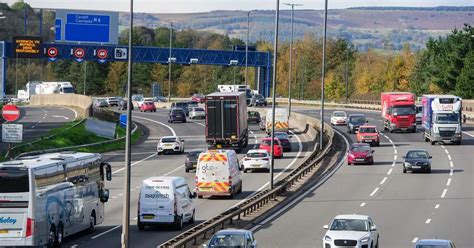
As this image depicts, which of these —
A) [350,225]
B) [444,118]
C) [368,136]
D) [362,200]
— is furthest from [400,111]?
[350,225]

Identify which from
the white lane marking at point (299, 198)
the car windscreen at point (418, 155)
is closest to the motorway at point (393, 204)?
the white lane marking at point (299, 198)

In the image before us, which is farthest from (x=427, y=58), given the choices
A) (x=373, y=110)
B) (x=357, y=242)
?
(x=357, y=242)

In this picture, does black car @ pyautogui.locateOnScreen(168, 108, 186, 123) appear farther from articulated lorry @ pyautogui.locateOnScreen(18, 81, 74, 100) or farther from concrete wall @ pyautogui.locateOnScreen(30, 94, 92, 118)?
articulated lorry @ pyautogui.locateOnScreen(18, 81, 74, 100)

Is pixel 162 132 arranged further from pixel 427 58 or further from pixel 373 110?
pixel 427 58

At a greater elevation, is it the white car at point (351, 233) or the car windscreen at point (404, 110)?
the car windscreen at point (404, 110)

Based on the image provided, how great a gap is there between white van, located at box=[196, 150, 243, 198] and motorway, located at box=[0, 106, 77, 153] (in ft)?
72.8

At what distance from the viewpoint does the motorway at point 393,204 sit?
3762 centimetres

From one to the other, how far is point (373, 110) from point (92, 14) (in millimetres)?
57423

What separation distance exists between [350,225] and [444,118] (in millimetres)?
46815

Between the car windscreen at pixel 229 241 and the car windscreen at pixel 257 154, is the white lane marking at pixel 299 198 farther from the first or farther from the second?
the car windscreen at pixel 229 241

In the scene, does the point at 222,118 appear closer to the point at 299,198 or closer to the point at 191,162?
the point at 191,162

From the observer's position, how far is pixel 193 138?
8925 cm

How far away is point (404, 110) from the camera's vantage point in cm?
8962

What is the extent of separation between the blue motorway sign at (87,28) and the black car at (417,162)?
4272 centimetres
